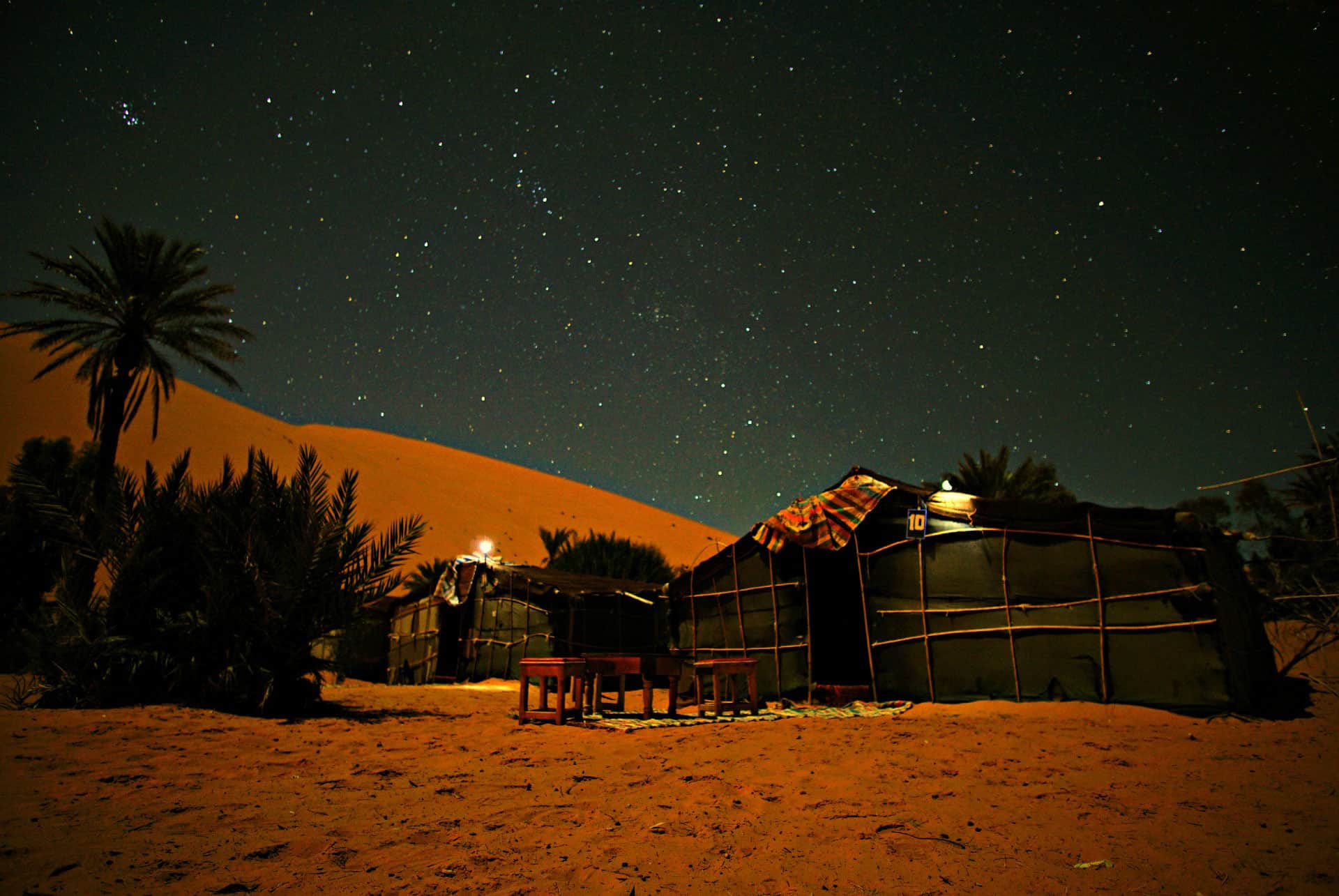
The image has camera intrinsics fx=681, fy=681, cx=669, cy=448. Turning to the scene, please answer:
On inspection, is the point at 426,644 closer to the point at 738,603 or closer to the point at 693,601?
the point at 693,601

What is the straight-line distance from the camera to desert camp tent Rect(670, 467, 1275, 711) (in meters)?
7.48

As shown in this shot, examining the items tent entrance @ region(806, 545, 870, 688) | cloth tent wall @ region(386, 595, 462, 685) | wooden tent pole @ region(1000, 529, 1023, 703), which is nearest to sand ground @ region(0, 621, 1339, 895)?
wooden tent pole @ region(1000, 529, 1023, 703)

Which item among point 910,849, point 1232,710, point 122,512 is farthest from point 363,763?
point 1232,710

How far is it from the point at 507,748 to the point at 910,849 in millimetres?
4131

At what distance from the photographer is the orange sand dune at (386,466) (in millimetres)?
42375

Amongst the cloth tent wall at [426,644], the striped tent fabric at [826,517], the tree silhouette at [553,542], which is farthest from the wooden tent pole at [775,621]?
the tree silhouette at [553,542]

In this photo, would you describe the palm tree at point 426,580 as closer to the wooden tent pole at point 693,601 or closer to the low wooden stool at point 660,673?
the wooden tent pole at point 693,601


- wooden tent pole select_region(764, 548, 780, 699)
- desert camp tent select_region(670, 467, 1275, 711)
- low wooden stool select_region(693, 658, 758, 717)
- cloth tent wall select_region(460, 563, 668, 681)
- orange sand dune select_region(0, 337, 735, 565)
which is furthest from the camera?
orange sand dune select_region(0, 337, 735, 565)

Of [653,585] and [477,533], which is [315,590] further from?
[477,533]

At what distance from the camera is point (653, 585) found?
1795 cm

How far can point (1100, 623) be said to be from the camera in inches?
310

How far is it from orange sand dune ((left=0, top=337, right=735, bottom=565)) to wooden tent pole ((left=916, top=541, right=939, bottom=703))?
25.3m

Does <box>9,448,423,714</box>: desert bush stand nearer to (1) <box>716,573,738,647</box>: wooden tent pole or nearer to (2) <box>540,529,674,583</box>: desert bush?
(1) <box>716,573,738,647</box>: wooden tent pole

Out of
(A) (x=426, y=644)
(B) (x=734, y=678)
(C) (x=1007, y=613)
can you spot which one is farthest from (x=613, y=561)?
(C) (x=1007, y=613)
